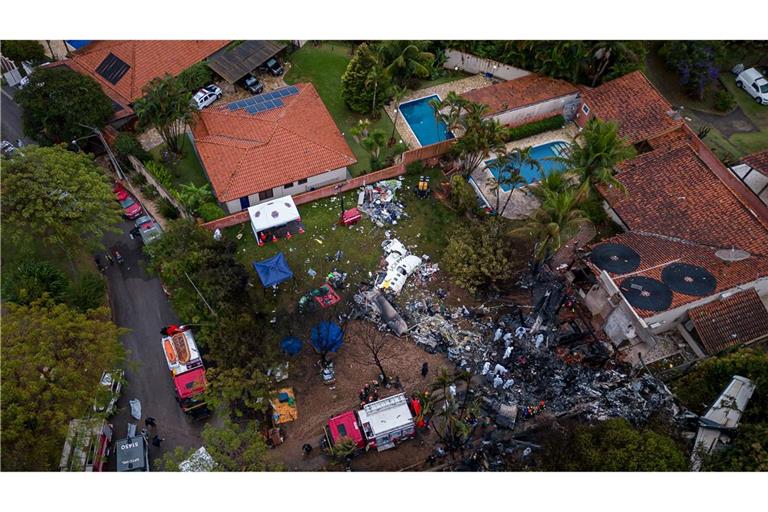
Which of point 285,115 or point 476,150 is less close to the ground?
point 285,115

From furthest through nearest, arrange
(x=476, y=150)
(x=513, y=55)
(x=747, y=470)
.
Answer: (x=513, y=55) → (x=476, y=150) → (x=747, y=470)

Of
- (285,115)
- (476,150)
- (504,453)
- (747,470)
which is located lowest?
(504,453)

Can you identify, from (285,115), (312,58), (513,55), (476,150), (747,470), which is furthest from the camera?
(312,58)

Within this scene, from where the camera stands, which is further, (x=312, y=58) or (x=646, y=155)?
(x=312, y=58)

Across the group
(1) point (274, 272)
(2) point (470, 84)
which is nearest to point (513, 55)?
(2) point (470, 84)

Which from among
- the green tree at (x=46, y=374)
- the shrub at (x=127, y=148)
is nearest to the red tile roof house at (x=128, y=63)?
the shrub at (x=127, y=148)

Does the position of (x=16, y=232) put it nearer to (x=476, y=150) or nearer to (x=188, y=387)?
(x=188, y=387)

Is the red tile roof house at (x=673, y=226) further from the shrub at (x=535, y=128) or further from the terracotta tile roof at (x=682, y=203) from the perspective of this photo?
the shrub at (x=535, y=128)
